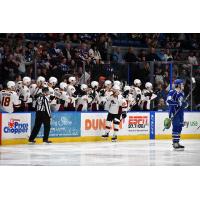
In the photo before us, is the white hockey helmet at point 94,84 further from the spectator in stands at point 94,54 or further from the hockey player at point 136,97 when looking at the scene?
the hockey player at point 136,97

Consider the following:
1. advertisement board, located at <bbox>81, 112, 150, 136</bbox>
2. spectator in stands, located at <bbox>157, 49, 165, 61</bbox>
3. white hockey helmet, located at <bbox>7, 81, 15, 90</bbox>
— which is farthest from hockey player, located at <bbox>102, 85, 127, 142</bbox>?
spectator in stands, located at <bbox>157, 49, 165, 61</bbox>

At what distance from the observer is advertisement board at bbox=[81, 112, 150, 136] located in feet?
56.5

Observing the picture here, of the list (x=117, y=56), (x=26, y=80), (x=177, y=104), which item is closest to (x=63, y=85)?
(x=26, y=80)

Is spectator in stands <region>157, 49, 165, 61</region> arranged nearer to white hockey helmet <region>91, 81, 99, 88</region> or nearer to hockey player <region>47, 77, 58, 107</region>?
white hockey helmet <region>91, 81, 99, 88</region>

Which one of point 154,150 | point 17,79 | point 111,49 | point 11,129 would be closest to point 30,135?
point 11,129

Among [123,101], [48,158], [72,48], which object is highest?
[72,48]

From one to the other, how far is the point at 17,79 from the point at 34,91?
1.66 ft

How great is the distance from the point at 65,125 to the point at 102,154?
3.42 metres

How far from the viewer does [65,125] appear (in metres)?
16.9

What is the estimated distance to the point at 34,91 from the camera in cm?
1683

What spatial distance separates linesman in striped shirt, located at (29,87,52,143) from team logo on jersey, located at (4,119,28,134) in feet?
0.78

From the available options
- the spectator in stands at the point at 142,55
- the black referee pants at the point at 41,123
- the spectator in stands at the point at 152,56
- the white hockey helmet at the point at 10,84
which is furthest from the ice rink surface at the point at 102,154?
the spectator in stands at the point at 152,56

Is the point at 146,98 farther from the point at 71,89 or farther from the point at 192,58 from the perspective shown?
the point at 192,58

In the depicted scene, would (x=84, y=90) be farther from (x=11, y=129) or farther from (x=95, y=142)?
(x=11, y=129)
